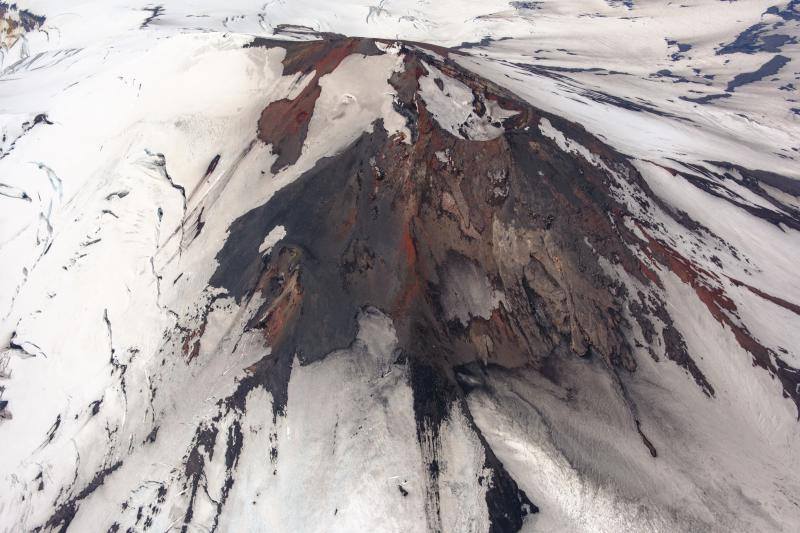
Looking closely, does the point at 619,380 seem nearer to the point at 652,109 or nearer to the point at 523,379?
the point at 523,379

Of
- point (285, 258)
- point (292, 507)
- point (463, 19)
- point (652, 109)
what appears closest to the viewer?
point (292, 507)

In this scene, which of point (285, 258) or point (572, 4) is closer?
point (285, 258)

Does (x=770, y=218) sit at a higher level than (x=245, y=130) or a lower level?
lower

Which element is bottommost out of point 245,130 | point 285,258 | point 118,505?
point 118,505

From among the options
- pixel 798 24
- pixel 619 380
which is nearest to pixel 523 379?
pixel 619 380

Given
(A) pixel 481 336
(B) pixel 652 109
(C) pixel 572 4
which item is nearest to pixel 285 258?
(A) pixel 481 336

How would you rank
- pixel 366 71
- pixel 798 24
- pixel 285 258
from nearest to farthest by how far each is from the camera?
1. pixel 285 258
2. pixel 366 71
3. pixel 798 24
